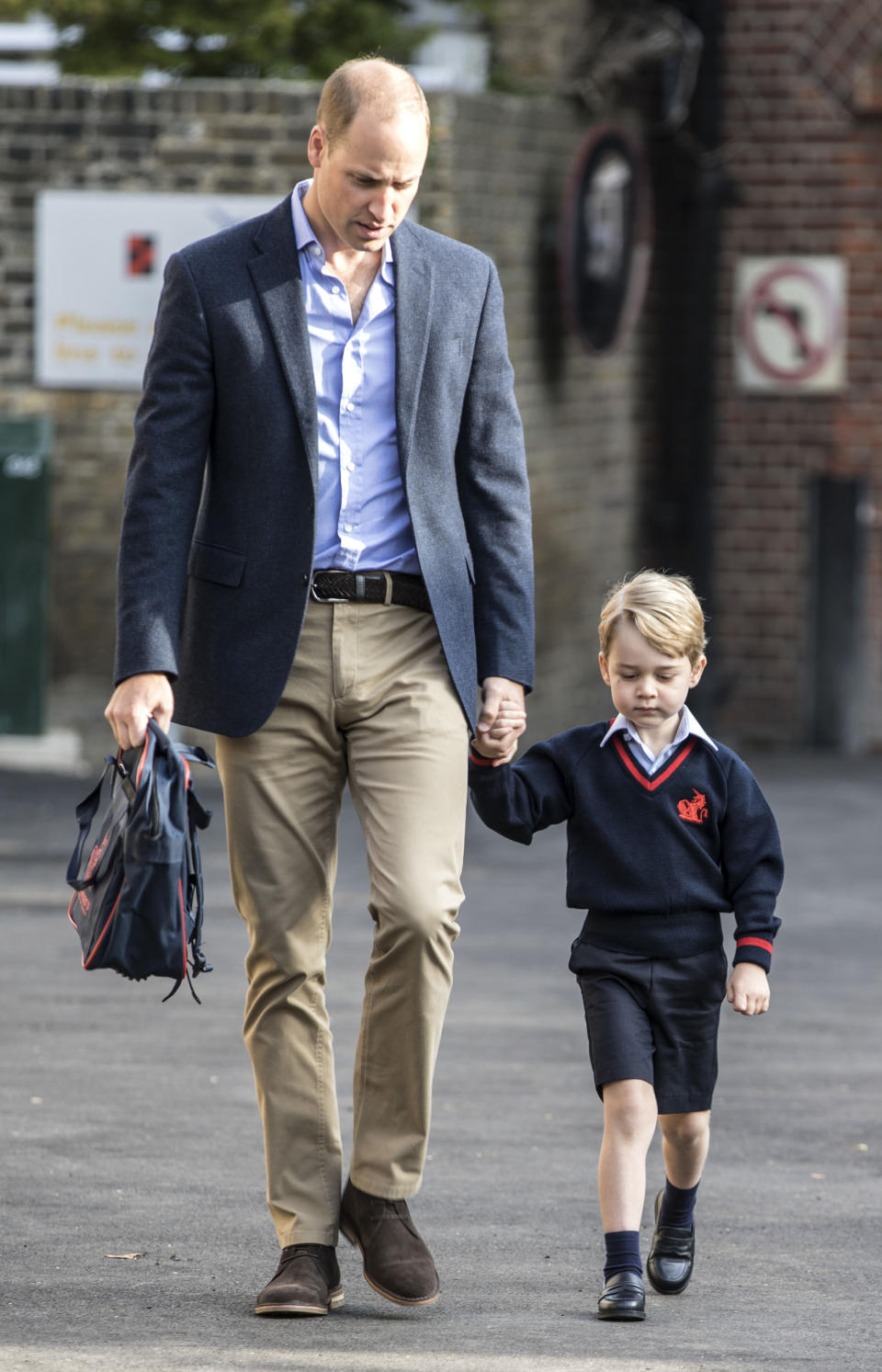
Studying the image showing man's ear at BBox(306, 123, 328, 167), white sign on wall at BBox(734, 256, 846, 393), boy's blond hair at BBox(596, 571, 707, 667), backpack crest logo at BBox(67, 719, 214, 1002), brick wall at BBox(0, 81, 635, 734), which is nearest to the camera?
backpack crest logo at BBox(67, 719, 214, 1002)

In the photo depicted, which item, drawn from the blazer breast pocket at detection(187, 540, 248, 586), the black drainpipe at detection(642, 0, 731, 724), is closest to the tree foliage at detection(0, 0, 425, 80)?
the black drainpipe at detection(642, 0, 731, 724)

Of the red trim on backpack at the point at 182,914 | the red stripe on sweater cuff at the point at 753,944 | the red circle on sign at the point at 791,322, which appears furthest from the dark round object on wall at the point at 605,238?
the red trim on backpack at the point at 182,914

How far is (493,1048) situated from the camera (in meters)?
6.42

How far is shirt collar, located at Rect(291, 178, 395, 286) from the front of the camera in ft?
13.7

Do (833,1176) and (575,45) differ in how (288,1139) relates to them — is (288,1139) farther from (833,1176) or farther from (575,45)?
(575,45)

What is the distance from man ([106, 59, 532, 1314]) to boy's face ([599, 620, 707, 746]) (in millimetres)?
231

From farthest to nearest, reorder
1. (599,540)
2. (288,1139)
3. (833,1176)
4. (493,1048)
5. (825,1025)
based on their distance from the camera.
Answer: (599,540) < (825,1025) < (493,1048) < (833,1176) < (288,1139)

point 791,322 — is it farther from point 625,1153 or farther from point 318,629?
point 625,1153

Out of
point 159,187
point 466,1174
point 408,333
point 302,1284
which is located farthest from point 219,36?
point 302,1284

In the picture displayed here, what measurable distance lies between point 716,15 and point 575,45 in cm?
93

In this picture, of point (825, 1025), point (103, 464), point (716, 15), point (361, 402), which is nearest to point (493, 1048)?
point (825, 1025)

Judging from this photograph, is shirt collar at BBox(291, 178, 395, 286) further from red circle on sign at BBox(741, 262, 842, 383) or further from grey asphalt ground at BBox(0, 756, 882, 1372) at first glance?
red circle on sign at BBox(741, 262, 842, 383)

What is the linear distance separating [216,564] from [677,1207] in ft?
4.79

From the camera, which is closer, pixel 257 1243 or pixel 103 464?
pixel 257 1243
